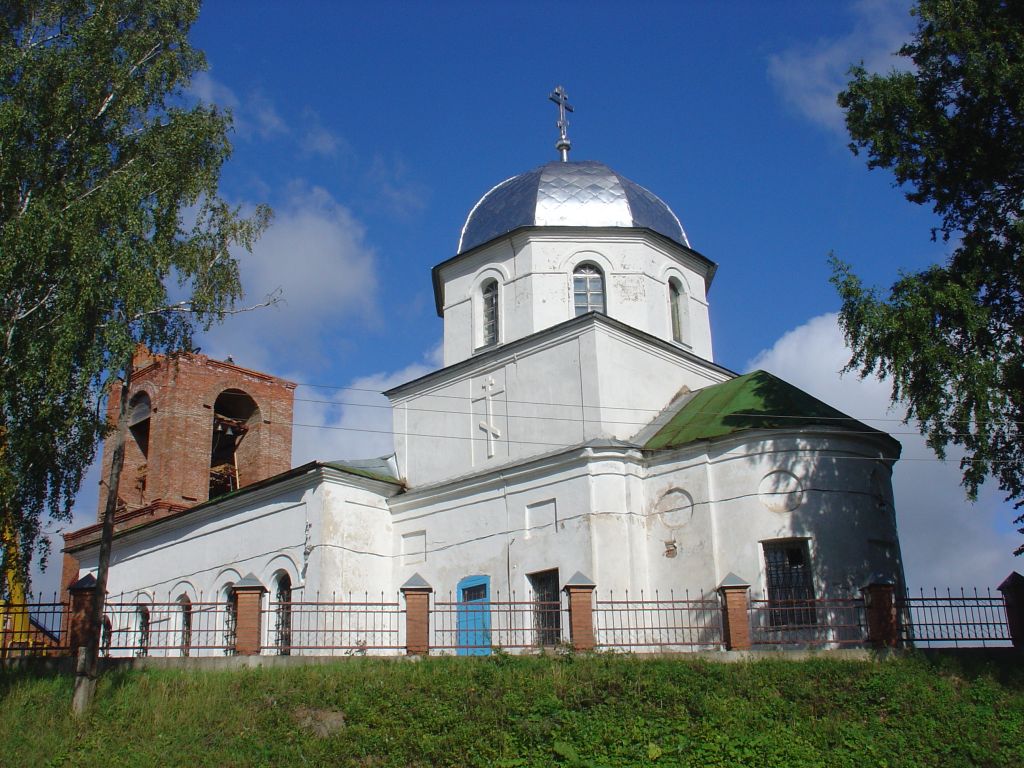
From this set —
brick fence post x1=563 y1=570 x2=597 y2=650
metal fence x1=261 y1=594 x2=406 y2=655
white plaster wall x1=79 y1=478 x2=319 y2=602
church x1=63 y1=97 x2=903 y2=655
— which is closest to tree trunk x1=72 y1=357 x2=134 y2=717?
church x1=63 y1=97 x2=903 y2=655

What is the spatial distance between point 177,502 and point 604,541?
1279 cm

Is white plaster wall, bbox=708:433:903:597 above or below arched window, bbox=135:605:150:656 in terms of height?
above

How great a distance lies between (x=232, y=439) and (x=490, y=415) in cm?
1195

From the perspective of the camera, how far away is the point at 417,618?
12867 millimetres

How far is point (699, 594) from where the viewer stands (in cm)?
1498

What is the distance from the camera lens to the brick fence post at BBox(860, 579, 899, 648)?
41.4ft

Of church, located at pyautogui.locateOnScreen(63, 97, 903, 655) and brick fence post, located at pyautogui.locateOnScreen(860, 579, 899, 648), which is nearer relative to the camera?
brick fence post, located at pyautogui.locateOnScreen(860, 579, 899, 648)

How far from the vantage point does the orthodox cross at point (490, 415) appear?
17.7 meters

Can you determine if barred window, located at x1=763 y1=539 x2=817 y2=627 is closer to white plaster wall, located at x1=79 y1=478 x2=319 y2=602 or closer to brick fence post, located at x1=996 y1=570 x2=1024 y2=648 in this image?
brick fence post, located at x1=996 y1=570 x2=1024 y2=648

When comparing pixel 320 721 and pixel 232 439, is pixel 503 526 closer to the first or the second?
pixel 320 721

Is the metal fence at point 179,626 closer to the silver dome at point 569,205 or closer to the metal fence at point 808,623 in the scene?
the silver dome at point 569,205

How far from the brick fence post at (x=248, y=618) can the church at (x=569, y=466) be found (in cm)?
199

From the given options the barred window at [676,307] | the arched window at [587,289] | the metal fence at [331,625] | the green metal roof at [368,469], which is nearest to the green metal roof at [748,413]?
the barred window at [676,307]

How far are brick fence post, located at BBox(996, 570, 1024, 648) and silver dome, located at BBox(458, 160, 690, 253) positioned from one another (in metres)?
8.51
